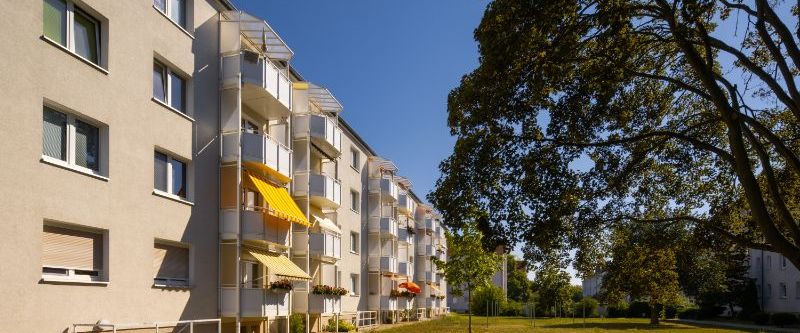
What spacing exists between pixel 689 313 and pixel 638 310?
A: 683 cm

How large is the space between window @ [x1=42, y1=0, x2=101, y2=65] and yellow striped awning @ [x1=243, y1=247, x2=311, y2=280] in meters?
9.19

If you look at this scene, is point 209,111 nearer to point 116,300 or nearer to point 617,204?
point 116,300

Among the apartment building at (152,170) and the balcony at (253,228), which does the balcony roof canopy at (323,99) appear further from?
the balcony at (253,228)

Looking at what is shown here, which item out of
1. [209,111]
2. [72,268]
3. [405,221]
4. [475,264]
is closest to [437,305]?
[405,221]

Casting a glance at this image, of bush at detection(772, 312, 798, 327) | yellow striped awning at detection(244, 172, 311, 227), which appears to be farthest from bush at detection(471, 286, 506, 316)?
yellow striped awning at detection(244, 172, 311, 227)

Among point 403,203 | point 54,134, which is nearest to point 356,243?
point 403,203

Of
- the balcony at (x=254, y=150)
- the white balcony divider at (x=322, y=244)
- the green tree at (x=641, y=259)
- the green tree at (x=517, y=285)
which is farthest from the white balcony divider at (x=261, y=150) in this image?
the green tree at (x=517, y=285)

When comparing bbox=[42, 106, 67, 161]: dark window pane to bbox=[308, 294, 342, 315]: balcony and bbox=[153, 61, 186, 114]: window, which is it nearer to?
bbox=[153, 61, 186, 114]: window

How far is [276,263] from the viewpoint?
82.8ft

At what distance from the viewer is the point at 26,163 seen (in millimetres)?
13977

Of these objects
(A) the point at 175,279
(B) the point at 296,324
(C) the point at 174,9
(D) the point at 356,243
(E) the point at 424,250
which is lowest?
(B) the point at 296,324

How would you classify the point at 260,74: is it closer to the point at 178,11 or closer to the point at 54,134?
the point at 178,11

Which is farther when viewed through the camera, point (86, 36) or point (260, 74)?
point (260, 74)

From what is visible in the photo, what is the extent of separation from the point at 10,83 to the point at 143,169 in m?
5.13
